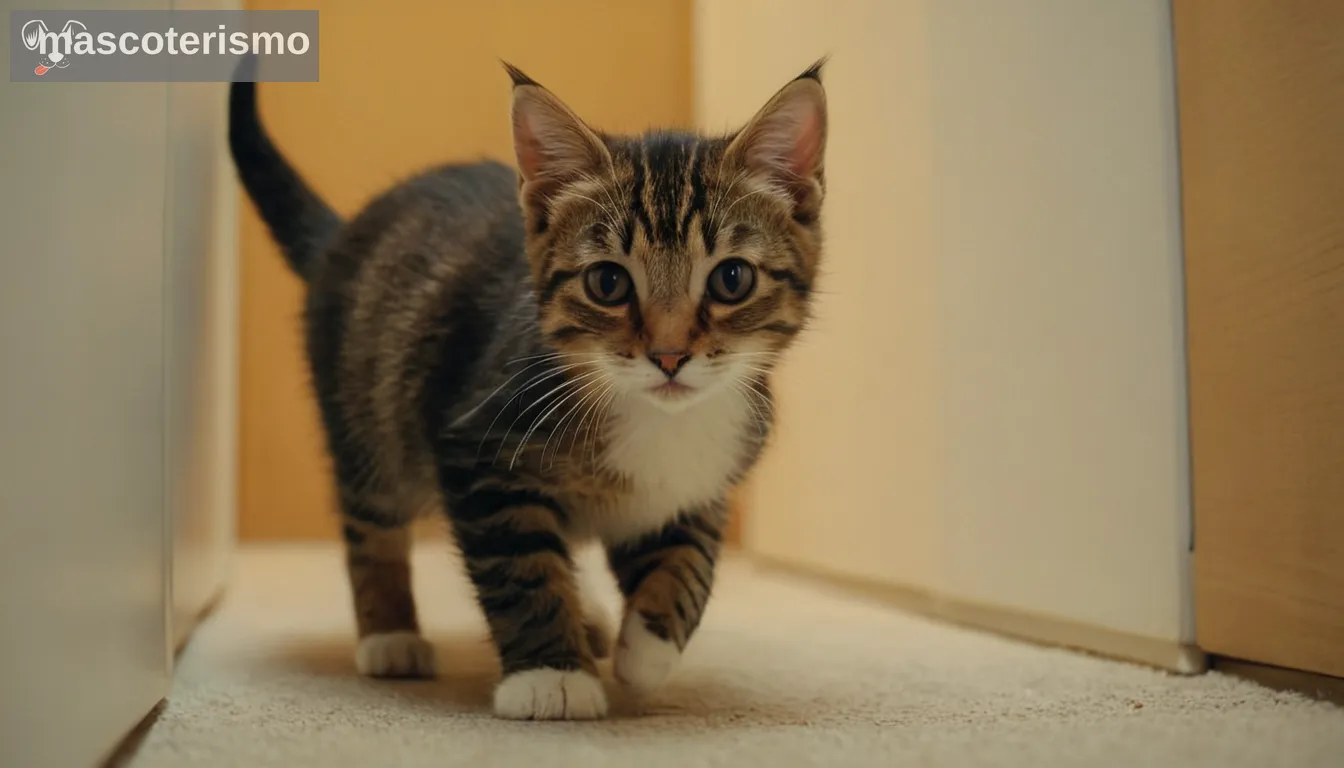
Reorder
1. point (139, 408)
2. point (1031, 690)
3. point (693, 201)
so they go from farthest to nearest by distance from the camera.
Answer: point (1031, 690) → point (693, 201) → point (139, 408)

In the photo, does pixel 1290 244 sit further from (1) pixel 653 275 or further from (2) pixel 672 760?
(2) pixel 672 760

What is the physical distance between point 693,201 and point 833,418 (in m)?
1.14

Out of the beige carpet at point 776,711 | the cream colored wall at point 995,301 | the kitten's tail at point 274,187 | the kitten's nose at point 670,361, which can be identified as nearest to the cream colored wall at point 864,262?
the cream colored wall at point 995,301

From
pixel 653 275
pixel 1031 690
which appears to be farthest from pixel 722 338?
pixel 1031 690

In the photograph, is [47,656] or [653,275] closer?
[47,656]

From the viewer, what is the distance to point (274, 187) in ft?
5.67

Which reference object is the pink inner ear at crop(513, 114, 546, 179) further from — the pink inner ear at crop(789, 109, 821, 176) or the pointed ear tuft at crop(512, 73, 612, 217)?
the pink inner ear at crop(789, 109, 821, 176)

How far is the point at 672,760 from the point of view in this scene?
3.26 ft

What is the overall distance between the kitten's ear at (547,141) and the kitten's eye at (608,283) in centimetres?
12

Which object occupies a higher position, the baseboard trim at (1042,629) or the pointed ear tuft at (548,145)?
→ the pointed ear tuft at (548,145)

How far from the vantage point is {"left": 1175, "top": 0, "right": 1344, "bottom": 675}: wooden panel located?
1189 millimetres

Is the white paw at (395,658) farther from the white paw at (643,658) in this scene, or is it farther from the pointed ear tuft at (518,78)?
the pointed ear tuft at (518,78)

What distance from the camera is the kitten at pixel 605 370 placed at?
121 centimetres

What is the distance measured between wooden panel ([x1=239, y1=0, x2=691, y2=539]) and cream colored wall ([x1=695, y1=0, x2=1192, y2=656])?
159 mm
